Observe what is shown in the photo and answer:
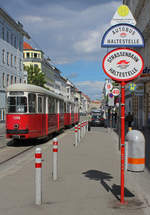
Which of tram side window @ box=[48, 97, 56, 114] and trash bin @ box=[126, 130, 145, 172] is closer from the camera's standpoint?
trash bin @ box=[126, 130, 145, 172]

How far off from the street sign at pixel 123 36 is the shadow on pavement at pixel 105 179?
2.85 meters

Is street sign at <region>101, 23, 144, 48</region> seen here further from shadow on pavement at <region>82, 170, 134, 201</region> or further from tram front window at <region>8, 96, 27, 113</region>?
tram front window at <region>8, 96, 27, 113</region>

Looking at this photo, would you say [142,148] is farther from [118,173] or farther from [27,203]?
[118,173]

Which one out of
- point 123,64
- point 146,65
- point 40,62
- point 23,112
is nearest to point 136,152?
point 123,64

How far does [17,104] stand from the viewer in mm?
14961

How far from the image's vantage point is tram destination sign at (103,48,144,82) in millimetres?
5863

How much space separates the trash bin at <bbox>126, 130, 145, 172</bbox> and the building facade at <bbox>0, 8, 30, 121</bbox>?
41.3m

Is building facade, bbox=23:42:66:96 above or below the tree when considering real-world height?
above

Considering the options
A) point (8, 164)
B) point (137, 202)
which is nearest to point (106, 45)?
point (137, 202)

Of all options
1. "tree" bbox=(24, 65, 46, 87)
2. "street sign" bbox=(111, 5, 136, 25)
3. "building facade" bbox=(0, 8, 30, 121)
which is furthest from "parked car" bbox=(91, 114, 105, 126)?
"street sign" bbox=(111, 5, 136, 25)

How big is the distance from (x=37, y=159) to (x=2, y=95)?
142ft

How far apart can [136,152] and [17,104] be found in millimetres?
10113

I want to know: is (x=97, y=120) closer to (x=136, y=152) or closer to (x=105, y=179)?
(x=105, y=179)

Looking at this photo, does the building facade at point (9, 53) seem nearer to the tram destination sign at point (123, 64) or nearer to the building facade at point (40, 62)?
the building facade at point (40, 62)
